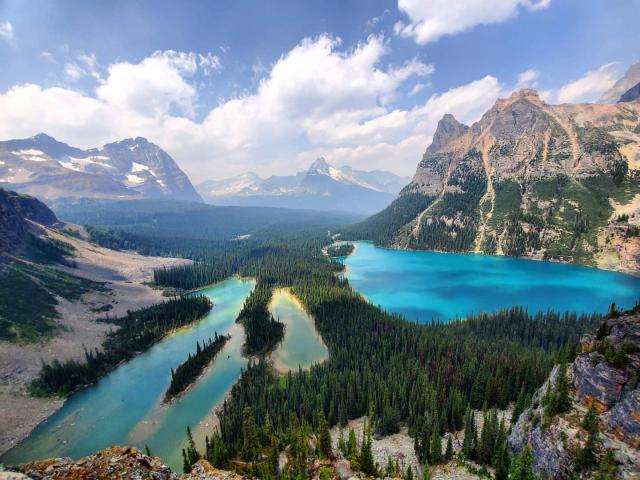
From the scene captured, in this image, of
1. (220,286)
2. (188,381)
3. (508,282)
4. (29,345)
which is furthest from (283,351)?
(508,282)

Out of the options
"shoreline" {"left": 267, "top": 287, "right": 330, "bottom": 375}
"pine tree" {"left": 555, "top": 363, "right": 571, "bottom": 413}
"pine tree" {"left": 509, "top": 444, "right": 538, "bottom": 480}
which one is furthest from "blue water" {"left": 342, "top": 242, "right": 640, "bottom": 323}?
"pine tree" {"left": 509, "top": 444, "right": 538, "bottom": 480}

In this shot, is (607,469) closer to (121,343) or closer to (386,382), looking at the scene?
(386,382)

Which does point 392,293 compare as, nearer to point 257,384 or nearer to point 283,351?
point 283,351

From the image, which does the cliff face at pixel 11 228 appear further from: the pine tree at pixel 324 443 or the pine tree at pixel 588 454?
the pine tree at pixel 588 454

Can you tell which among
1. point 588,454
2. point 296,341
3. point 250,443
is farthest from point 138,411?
point 588,454

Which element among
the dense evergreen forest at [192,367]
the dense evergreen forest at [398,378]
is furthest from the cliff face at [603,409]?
the dense evergreen forest at [192,367]

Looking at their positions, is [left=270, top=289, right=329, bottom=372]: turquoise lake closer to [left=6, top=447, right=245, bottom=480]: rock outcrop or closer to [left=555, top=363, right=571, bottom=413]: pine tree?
[left=555, top=363, right=571, bottom=413]: pine tree
